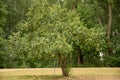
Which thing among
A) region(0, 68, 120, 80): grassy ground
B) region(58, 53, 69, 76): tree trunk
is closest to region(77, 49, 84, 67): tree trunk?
region(0, 68, 120, 80): grassy ground

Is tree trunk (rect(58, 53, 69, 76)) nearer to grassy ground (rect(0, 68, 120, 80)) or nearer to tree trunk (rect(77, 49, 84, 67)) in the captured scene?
grassy ground (rect(0, 68, 120, 80))

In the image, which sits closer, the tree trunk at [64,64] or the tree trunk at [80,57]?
the tree trunk at [64,64]

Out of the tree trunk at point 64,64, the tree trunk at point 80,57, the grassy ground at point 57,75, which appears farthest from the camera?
the tree trunk at point 80,57

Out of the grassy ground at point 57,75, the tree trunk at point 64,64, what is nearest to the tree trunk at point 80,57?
the grassy ground at point 57,75

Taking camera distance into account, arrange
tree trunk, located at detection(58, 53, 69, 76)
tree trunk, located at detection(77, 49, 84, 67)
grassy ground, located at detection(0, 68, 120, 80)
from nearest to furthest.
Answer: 1. grassy ground, located at detection(0, 68, 120, 80)
2. tree trunk, located at detection(58, 53, 69, 76)
3. tree trunk, located at detection(77, 49, 84, 67)

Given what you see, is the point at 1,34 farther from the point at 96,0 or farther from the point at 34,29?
the point at 34,29

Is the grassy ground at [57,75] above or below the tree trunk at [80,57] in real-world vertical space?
below

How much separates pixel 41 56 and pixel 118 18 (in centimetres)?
2260

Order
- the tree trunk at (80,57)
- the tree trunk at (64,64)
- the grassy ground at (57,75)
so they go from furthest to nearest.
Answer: the tree trunk at (80,57) < the tree trunk at (64,64) < the grassy ground at (57,75)

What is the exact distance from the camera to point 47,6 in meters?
19.9

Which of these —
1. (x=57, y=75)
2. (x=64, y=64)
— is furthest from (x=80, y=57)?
(x=64, y=64)

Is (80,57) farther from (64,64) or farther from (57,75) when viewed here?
(64,64)

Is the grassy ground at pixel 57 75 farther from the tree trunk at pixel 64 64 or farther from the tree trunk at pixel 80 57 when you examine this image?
the tree trunk at pixel 80 57

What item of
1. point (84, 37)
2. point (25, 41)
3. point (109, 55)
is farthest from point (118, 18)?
point (25, 41)
